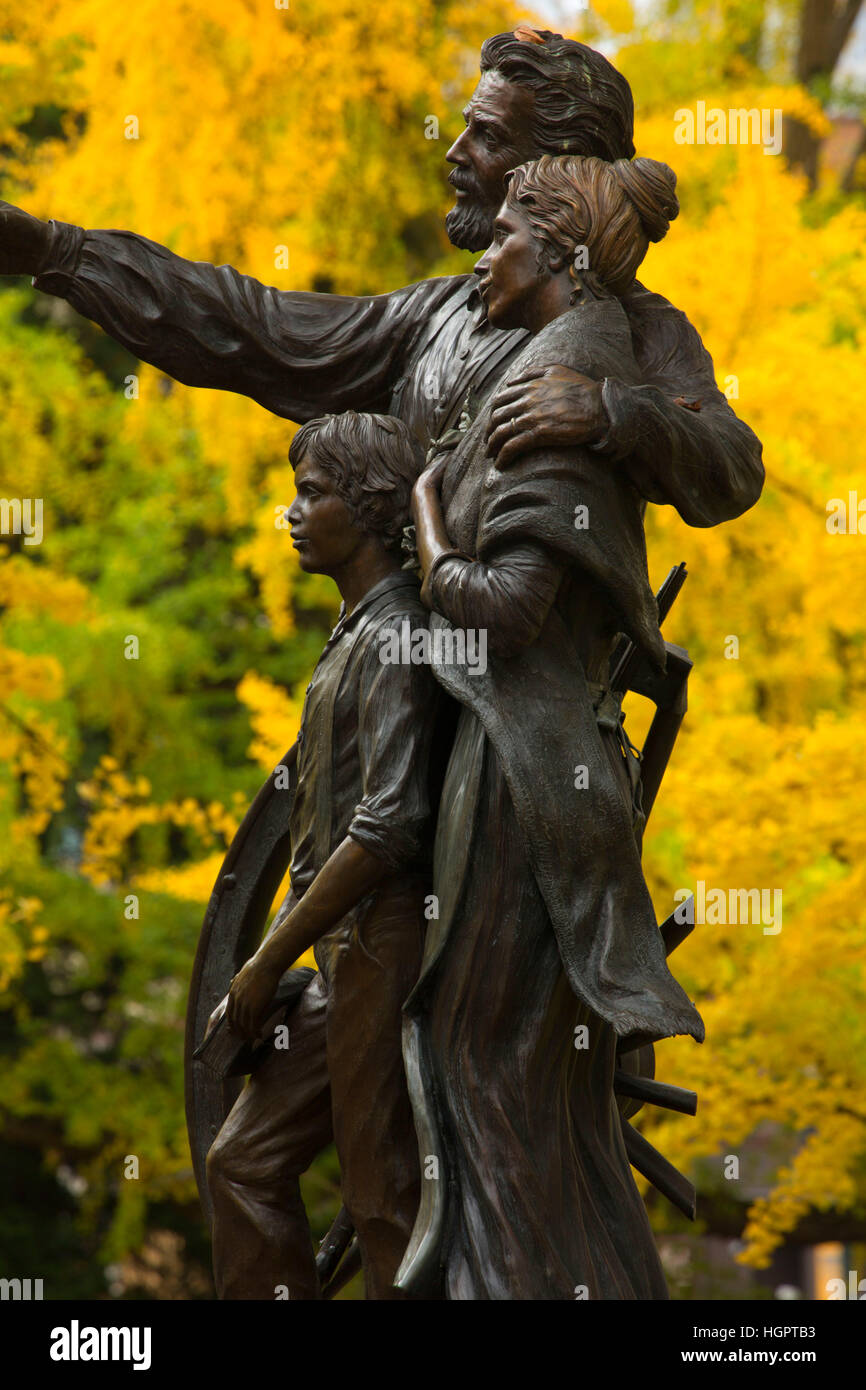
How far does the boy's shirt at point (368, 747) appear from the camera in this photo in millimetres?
3250

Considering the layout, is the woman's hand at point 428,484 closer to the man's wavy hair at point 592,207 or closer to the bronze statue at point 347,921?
the bronze statue at point 347,921

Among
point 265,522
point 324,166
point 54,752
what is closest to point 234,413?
point 265,522

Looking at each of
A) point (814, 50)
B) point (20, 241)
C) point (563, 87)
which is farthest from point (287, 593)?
point (563, 87)

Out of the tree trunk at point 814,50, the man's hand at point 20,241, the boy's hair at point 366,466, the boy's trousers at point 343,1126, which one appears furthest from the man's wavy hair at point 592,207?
the tree trunk at point 814,50

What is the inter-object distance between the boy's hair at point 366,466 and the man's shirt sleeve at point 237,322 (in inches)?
14.3

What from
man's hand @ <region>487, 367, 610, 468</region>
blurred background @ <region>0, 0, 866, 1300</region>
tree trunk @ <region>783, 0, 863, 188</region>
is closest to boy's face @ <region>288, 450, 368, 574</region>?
man's hand @ <region>487, 367, 610, 468</region>

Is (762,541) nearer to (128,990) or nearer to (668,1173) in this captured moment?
(128,990)

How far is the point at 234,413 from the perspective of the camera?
10641 millimetres

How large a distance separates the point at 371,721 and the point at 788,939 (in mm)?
4790

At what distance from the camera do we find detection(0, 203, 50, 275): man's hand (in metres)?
3.65

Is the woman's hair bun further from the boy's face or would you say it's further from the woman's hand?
the boy's face

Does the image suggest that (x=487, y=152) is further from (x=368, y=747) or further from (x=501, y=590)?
(x=368, y=747)

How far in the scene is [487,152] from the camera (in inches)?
141

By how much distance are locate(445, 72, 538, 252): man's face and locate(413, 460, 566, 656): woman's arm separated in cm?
79
